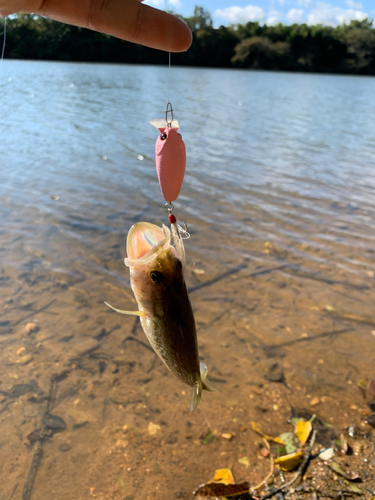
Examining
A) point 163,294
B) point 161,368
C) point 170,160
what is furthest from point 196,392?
point 161,368

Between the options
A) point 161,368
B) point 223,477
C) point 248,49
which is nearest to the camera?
point 223,477

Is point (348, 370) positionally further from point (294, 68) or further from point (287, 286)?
point (294, 68)

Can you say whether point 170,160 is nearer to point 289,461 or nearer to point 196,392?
point 196,392

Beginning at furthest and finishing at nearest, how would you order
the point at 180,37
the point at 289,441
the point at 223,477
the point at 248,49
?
the point at 248,49 → the point at 289,441 → the point at 223,477 → the point at 180,37

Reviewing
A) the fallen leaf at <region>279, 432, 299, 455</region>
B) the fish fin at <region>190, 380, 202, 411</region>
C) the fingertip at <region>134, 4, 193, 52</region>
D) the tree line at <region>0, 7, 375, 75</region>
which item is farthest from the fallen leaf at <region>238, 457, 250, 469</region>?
the tree line at <region>0, 7, 375, 75</region>

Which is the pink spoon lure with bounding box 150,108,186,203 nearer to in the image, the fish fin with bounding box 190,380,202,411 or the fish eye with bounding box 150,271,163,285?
the fish eye with bounding box 150,271,163,285

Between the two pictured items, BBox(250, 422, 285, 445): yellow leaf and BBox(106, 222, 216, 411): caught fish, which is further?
BBox(250, 422, 285, 445): yellow leaf
